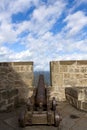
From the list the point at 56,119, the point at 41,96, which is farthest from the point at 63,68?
the point at 56,119

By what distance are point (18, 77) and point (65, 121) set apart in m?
3.01

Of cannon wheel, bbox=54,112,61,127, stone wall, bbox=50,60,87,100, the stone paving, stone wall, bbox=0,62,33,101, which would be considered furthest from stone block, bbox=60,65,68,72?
cannon wheel, bbox=54,112,61,127

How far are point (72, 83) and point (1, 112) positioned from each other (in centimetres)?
287

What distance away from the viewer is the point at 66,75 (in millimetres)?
6824

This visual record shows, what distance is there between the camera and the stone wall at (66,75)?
22.2ft

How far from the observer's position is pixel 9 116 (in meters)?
4.76

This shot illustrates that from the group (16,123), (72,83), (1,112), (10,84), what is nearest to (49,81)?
(72,83)

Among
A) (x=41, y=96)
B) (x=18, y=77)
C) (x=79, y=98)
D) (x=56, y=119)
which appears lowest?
(x=56, y=119)

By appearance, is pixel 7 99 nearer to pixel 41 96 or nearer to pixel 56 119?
pixel 41 96

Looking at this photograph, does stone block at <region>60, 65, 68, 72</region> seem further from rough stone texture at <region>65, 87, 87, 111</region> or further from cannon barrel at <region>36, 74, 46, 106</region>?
cannon barrel at <region>36, 74, 46, 106</region>

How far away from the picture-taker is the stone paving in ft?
12.4

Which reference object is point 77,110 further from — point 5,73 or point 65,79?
point 5,73

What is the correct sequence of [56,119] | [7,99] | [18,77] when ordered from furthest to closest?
[18,77] < [7,99] < [56,119]

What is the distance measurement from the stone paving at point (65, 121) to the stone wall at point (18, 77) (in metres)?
1.36
